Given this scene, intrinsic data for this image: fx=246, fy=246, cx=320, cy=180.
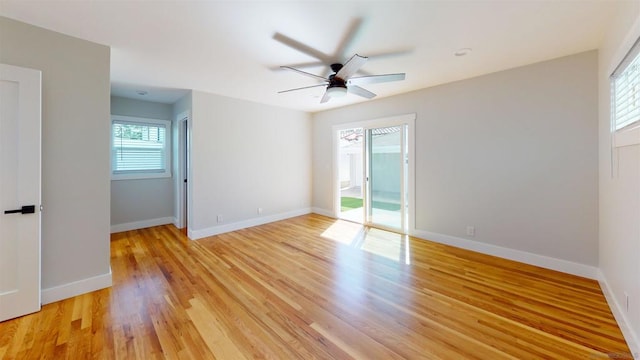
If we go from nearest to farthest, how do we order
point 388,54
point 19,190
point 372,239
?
A: point 19,190 < point 388,54 < point 372,239

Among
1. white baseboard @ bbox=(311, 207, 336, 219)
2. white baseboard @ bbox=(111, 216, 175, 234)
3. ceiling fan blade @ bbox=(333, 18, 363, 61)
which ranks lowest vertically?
white baseboard @ bbox=(111, 216, 175, 234)

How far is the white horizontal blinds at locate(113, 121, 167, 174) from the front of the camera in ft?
15.3

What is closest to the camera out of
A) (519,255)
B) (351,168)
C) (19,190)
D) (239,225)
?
(19,190)

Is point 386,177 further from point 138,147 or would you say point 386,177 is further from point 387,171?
→ point 138,147

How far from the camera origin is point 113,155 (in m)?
4.61

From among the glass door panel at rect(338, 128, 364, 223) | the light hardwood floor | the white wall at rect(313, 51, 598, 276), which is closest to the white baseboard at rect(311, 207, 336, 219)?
the glass door panel at rect(338, 128, 364, 223)

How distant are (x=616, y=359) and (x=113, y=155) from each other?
6.76m

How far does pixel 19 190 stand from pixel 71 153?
0.51 meters

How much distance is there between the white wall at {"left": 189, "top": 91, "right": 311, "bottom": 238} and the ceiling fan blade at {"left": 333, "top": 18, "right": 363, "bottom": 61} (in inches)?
104

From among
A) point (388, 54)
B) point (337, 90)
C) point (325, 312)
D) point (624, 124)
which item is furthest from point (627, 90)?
point (325, 312)

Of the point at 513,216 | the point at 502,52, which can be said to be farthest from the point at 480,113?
the point at 513,216

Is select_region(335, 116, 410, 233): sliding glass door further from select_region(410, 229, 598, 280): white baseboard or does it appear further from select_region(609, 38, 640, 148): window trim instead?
select_region(609, 38, 640, 148): window trim

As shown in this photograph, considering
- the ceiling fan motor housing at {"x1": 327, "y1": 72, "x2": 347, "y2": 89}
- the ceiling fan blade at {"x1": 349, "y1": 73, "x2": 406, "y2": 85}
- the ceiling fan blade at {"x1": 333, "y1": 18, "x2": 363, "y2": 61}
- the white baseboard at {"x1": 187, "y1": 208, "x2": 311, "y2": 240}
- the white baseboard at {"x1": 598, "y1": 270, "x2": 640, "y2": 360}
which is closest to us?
the white baseboard at {"x1": 598, "y1": 270, "x2": 640, "y2": 360}

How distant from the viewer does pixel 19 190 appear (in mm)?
2080
